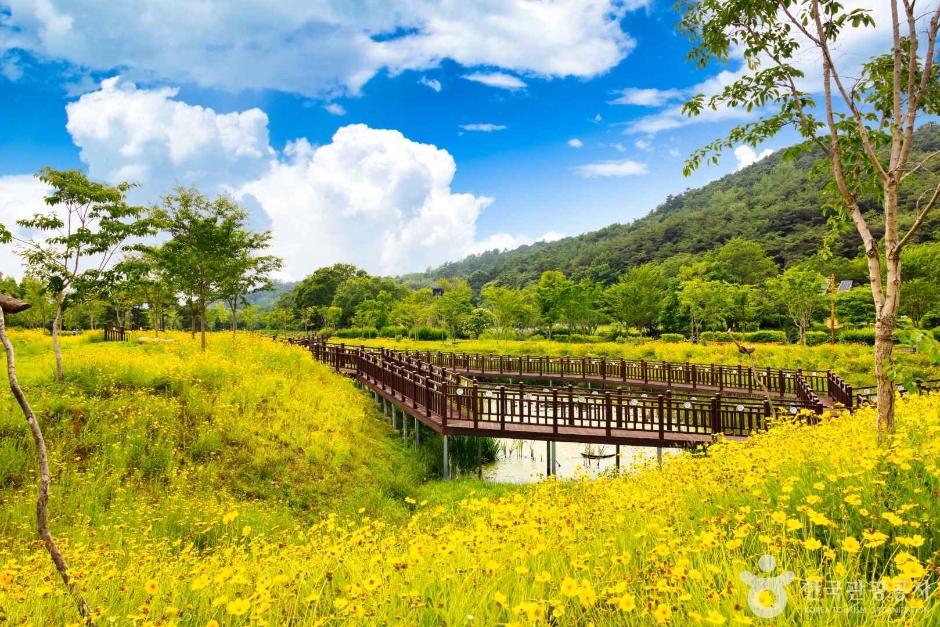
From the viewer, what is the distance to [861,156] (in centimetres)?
559

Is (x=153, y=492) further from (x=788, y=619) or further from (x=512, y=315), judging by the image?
(x=512, y=315)

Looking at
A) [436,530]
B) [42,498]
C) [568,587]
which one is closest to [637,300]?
[436,530]

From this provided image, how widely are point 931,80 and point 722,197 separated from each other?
119 m

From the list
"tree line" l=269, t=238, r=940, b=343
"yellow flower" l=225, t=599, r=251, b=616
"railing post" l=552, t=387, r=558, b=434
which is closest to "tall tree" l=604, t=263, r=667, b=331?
"tree line" l=269, t=238, r=940, b=343

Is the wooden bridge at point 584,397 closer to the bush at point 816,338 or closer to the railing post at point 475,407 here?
the railing post at point 475,407

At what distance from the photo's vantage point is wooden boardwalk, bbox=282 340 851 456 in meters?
10.7

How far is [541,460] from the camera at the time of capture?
13414 millimetres

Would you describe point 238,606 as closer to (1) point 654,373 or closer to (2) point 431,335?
(1) point 654,373

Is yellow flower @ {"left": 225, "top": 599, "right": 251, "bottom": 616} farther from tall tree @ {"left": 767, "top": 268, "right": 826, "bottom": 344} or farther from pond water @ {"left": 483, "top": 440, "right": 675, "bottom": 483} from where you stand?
tall tree @ {"left": 767, "top": 268, "right": 826, "bottom": 344}

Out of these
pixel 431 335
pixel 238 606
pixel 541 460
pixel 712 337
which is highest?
pixel 238 606

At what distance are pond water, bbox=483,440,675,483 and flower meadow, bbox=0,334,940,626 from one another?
1.68m

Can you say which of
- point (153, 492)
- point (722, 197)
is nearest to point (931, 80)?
point (153, 492)
